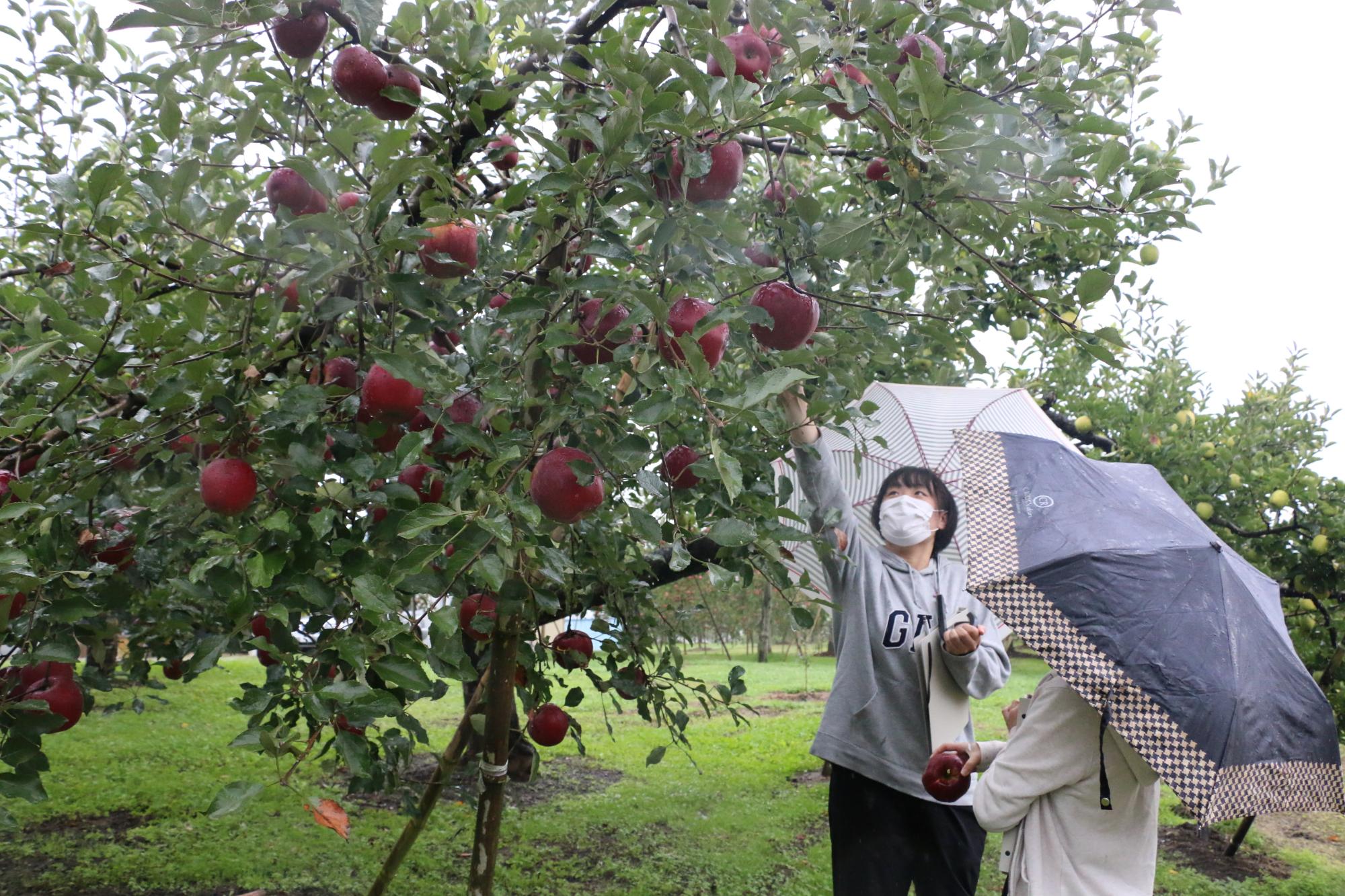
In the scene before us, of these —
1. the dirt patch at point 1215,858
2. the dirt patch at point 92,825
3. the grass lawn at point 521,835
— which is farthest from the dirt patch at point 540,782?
the dirt patch at point 1215,858

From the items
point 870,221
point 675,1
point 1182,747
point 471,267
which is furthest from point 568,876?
point 675,1

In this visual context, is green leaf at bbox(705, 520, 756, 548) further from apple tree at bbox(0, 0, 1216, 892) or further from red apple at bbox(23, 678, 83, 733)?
red apple at bbox(23, 678, 83, 733)

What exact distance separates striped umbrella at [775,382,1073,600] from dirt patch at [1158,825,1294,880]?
267 cm

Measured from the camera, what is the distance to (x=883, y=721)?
244cm

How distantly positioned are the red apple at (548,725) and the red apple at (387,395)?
4.03 ft

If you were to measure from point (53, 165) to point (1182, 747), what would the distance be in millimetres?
3283

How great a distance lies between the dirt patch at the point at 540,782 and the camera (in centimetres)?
486

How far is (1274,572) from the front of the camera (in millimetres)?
4582

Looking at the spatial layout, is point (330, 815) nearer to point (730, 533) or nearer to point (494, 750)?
point (730, 533)

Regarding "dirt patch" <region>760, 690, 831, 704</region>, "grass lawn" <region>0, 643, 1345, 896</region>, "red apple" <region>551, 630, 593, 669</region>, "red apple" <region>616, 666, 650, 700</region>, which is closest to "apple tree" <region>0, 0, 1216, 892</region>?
"red apple" <region>551, 630, 593, 669</region>

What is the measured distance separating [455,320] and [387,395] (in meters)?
0.20

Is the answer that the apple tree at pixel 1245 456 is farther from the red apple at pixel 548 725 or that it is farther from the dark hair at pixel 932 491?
the red apple at pixel 548 725

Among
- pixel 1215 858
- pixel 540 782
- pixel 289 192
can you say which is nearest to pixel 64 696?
pixel 289 192

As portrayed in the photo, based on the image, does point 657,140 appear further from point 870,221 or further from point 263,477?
point 263,477
